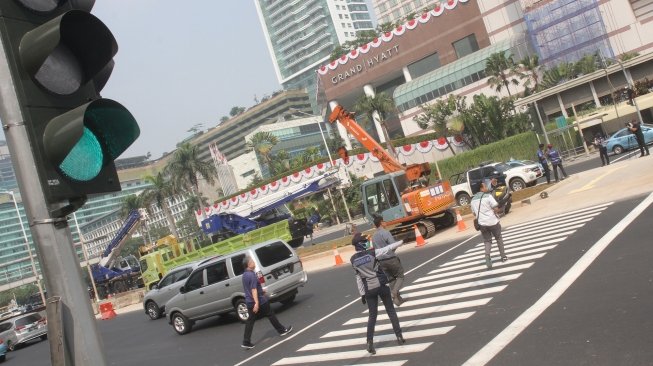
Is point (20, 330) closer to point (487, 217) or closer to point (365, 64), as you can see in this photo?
point (487, 217)

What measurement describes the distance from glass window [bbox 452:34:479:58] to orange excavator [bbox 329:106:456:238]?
52844mm

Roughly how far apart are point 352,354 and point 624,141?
33115mm

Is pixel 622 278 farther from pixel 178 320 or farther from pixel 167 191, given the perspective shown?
pixel 167 191

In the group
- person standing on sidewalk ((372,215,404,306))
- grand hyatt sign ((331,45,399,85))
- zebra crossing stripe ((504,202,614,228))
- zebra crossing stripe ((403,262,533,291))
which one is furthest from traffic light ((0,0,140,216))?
grand hyatt sign ((331,45,399,85))

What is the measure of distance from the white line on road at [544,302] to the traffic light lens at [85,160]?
5.69m

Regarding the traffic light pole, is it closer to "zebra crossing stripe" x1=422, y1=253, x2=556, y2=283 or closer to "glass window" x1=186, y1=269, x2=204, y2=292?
"zebra crossing stripe" x1=422, y1=253, x2=556, y2=283

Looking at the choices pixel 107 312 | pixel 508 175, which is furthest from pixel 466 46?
pixel 107 312

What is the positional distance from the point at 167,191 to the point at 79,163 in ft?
255

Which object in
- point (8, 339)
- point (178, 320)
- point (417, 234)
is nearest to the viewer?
point (178, 320)

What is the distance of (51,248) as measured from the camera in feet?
8.66

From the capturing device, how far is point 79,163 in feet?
9.09

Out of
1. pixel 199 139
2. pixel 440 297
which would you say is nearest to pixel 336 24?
pixel 199 139

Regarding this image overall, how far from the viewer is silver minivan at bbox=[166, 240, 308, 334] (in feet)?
48.5

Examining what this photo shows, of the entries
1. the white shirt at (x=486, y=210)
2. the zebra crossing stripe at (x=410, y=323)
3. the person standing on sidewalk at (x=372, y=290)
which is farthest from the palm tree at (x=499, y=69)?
the person standing on sidewalk at (x=372, y=290)
